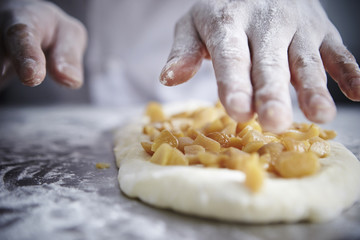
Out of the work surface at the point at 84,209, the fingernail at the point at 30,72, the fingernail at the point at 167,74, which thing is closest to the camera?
the work surface at the point at 84,209

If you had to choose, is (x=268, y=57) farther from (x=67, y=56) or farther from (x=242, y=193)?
(x=67, y=56)

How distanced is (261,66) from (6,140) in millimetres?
1531

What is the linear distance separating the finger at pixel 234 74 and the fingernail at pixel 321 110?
18cm

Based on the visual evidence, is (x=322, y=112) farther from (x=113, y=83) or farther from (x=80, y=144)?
(x=113, y=83)

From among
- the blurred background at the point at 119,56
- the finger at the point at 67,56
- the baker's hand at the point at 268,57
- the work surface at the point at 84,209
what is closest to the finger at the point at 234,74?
the baker's hand at the point at 268,57

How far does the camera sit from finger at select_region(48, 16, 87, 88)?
1604 mm

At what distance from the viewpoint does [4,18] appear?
63.1 inches

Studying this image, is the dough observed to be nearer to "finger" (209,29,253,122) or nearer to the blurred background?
"finger" (209,29,253,122)

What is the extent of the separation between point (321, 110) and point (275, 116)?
15cm

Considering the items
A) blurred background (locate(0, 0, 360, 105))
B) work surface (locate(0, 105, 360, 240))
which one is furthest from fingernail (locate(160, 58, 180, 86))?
blurred background (locate(0, 0, 360, 105))

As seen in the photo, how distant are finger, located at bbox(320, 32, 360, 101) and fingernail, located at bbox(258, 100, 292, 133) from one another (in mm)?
339

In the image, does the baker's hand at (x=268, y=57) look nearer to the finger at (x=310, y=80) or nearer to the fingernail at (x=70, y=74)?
the finger at (x=310, y=80)

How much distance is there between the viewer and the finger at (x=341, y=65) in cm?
105

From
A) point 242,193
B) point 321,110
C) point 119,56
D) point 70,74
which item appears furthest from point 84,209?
point 119,56
